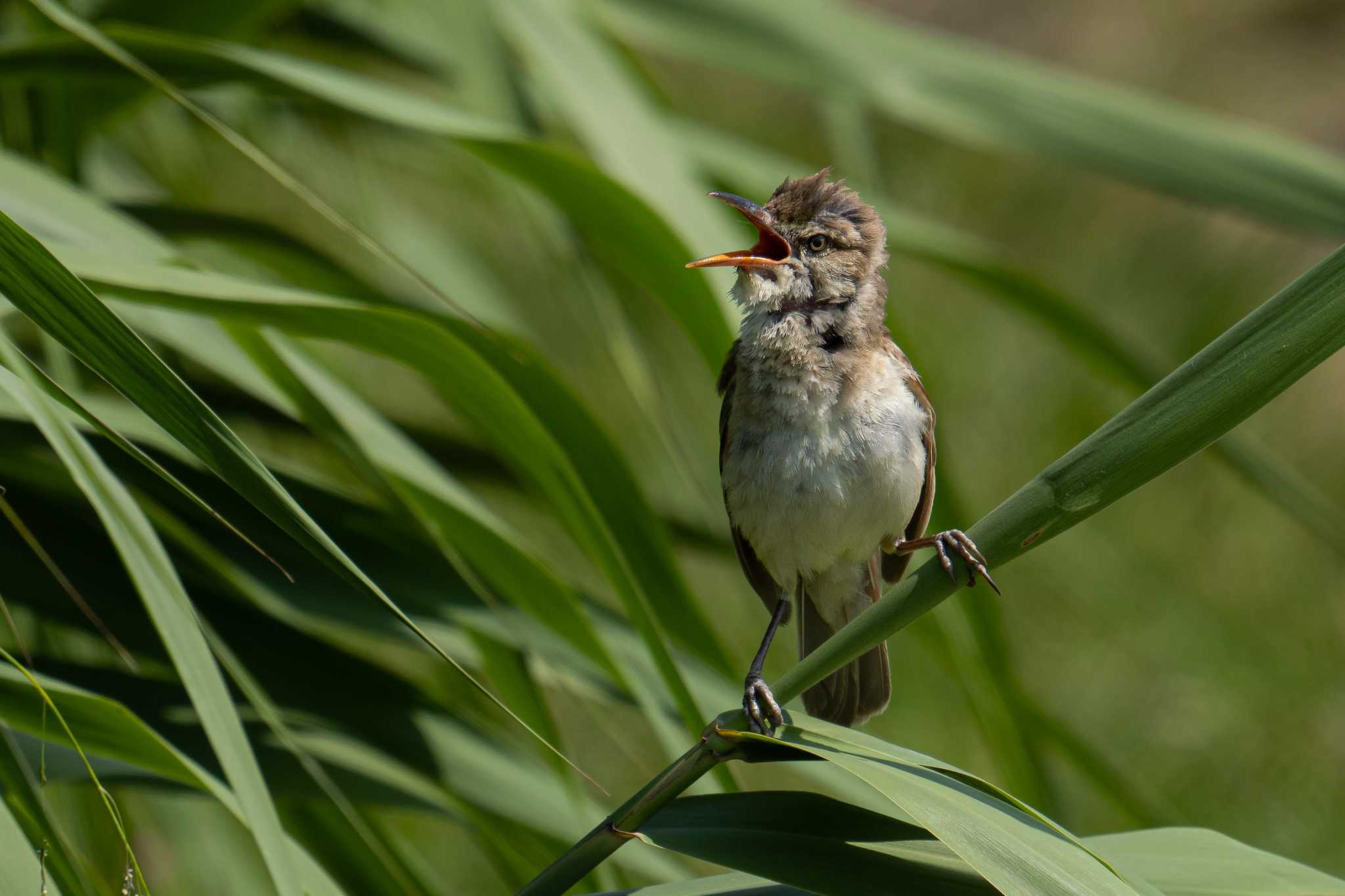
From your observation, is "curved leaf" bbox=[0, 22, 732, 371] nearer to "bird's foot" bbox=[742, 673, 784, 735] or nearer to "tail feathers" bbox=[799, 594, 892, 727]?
"bird's foot" bbox=[742, 673, 784, 735]

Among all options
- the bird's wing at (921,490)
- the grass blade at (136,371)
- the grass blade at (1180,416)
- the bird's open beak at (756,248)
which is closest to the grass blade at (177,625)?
the grass blade at (136,371)

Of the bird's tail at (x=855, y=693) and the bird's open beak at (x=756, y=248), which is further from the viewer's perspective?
the bird's tail at (x=855, y=693)

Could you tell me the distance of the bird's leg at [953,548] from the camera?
1.19 m

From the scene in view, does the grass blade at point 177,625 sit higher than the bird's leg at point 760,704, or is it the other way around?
the bird's leg at point 760,704

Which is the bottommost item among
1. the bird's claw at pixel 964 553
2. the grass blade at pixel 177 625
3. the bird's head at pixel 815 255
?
the grass blade at pixel 177 625

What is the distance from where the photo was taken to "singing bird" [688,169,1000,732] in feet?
7.35

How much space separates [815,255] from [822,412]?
33 cm

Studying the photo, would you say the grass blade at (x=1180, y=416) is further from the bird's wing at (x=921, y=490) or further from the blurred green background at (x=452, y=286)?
the bird's wing at (x=921, y=490)

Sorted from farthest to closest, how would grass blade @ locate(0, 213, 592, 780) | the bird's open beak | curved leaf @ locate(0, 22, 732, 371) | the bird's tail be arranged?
the bird's tail, the bird's open beak, curved leaf @ locate(0, 22, 732, 371), grass blade @ locate(0, 213, 592, 780)

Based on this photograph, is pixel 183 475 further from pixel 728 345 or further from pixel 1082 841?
pixel 1082 841

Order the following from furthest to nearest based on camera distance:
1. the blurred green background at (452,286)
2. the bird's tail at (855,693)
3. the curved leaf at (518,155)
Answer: the bird's tail at (855,693) < the blurred green background at (452,286) < the curved leaf at (518,155)

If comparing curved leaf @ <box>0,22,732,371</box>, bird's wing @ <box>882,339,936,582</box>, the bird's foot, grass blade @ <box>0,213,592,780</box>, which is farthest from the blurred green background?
grass blade @ <box>0,213,592,780</box>

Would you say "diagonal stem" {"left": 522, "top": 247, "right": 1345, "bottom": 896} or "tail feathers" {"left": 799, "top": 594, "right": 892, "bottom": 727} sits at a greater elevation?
"tail feathers" {"left": 799, "top": 594, "right": 892, "bottom": 727}

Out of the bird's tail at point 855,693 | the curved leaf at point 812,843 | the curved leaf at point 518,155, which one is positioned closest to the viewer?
the curved leaf at point 812,843
